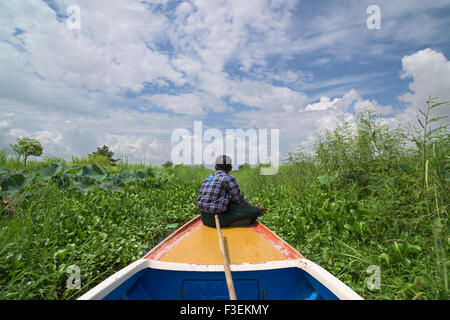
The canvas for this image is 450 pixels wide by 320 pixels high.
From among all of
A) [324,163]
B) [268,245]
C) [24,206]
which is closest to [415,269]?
[268,245]

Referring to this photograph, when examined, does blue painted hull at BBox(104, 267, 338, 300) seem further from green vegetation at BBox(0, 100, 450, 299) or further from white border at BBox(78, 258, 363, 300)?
green vegetation at BBox(0, 100, 450, 299)

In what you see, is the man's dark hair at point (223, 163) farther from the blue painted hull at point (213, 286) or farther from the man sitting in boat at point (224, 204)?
the blue painted hull at point (213, 286)

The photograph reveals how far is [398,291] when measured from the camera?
189cm

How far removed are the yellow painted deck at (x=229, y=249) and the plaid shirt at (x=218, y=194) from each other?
44cm

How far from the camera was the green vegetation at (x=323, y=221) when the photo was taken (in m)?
2.21

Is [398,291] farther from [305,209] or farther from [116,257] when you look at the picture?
[116,257]

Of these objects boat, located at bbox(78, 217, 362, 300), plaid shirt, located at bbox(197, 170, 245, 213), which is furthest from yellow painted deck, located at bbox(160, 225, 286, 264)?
plaid shirt, located at bbox(197, 170, 245, 213)

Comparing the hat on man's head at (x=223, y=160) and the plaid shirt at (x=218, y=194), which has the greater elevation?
the hat on man's head at (x=223, y=160)

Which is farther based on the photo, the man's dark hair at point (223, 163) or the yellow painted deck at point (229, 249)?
the man's dark hair at point (223, 163)

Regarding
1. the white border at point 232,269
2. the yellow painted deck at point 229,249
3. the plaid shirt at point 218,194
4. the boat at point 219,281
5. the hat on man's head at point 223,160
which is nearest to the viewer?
the white border at point 232,269

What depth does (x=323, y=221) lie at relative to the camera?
3381mm

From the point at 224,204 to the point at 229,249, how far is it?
1106mm

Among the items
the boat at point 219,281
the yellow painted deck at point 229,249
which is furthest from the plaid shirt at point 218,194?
the boat at point 219,281

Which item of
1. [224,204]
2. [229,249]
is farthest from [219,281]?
[224,204]
